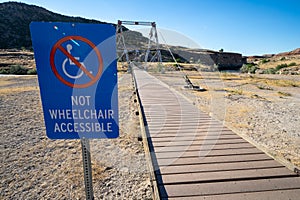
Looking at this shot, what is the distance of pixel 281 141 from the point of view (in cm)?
575

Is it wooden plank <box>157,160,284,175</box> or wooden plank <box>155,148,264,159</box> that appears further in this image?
wooden plank <box>155,148,264,159</box>

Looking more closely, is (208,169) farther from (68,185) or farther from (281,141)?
(281,141)

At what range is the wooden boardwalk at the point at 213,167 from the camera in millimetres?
2424

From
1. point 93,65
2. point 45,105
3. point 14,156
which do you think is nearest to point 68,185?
point 14,156

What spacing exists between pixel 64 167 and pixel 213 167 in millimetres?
3104

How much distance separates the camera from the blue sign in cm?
133

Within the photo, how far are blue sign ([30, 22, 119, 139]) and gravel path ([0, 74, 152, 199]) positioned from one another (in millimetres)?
2283

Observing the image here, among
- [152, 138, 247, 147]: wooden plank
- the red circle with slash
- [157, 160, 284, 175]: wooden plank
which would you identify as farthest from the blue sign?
[152, 138, 247, 147]: wooden plank

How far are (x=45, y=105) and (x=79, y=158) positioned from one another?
144 inches

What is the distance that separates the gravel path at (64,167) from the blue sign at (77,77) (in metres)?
2.28

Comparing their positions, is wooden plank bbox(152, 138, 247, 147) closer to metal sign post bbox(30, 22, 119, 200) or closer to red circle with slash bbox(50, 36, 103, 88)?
metal sign post bbox(30, 22, 119, 200)

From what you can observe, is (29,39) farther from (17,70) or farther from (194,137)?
(194,137)

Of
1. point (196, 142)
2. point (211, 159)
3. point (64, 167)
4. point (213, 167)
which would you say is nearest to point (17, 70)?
point (64, 167)

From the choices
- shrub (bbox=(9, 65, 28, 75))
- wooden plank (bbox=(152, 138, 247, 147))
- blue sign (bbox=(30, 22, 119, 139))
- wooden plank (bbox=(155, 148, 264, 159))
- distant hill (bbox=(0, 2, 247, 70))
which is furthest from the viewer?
distant hill (bbox=(0, 2, 247, 70))
